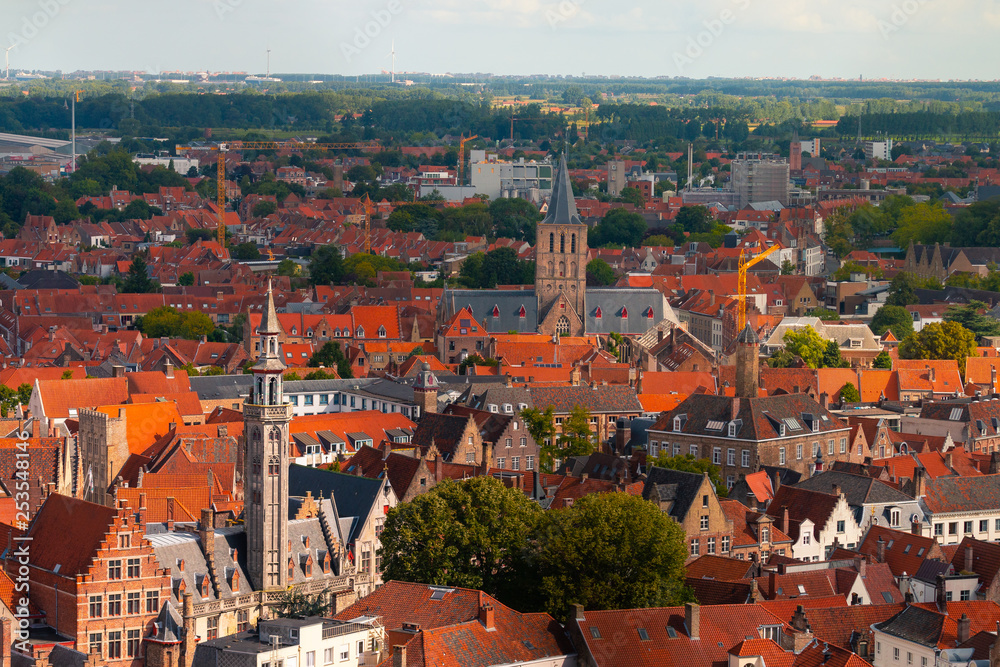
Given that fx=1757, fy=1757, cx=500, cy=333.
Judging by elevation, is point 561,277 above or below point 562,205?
below

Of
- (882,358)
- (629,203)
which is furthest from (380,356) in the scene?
(629,203)

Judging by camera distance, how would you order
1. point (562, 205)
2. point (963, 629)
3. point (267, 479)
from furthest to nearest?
point (562, 205)
point (267, 479)
point (963, 629)

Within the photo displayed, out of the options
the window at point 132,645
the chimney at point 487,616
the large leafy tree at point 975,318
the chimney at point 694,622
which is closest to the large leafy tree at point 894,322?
the large leafy tree at point 975,318

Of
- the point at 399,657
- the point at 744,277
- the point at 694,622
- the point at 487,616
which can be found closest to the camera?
the point at 399,657

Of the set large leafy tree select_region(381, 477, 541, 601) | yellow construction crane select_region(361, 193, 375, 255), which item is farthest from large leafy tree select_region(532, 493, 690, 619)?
yellow construction crane select_region(361, 193, 375, 255)

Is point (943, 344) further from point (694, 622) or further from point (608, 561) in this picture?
point (694, 622)

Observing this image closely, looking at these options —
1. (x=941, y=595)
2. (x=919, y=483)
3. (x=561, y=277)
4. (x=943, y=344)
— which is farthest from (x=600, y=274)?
(x=941, y=595)

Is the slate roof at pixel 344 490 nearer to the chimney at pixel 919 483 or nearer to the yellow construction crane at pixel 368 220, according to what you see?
the chimney at pixel 919 483

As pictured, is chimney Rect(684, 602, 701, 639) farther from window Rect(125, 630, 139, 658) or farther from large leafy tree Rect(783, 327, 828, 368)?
large leafy tree Rect(783, 327, 828, 368)
